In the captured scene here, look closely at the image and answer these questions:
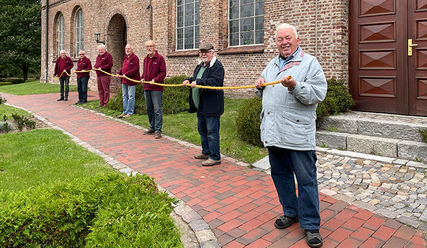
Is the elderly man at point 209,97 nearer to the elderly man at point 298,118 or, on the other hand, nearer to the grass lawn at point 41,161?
the grass lawn at point 41,161

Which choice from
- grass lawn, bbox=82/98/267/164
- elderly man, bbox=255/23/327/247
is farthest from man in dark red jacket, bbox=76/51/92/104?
elderly man, bbox=255/23/327/247

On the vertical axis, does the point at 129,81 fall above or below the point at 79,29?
below

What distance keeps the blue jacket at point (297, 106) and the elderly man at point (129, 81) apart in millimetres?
7635

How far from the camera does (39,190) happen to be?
3.15 metres

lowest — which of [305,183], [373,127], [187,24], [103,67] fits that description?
[305,183]

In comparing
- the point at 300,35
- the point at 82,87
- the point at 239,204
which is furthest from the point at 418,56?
the point at 82,87

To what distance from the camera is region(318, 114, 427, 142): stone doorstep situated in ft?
19.5

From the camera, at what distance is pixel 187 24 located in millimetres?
14375

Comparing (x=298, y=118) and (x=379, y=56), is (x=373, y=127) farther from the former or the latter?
(x=298, y=118)

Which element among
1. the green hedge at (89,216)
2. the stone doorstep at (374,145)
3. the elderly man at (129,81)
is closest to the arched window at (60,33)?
the elderly man at (129,81)

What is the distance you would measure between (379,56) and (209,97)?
4.16 meters

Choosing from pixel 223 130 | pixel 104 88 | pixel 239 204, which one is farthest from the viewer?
pixel 104 88

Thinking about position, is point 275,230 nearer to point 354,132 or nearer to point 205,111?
point 205,111

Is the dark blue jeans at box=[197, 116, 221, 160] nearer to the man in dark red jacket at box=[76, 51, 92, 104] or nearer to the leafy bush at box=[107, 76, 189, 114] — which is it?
the leafy bush at box=[107, 76, 189, 114]
